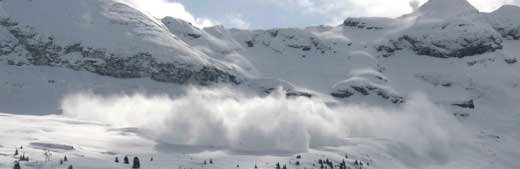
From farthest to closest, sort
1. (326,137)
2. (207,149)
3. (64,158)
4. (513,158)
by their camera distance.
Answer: (513,158), (326,137), (207,149), (64,158)

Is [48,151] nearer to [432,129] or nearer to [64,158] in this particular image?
[64,158]

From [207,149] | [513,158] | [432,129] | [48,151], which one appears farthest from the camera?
[432,129]

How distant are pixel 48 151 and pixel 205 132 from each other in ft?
147

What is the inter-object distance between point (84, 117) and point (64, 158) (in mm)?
76358

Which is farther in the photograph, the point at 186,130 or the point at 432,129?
the point at 432,129

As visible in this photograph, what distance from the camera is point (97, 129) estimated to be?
6156 inches

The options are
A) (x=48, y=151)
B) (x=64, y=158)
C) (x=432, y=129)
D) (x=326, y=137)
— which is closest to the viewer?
(x=64, y=158)

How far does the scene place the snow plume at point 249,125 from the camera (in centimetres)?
15288

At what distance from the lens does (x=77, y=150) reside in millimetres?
116938

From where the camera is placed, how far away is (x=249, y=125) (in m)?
160

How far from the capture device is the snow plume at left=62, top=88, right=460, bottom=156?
15288 centimetres

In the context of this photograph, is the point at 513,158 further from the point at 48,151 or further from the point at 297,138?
the point at 48,151

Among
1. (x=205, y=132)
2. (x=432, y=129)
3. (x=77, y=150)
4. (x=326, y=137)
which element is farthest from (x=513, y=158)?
(x=77, y=150)

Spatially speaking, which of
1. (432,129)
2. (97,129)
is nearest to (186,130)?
(97,129)
